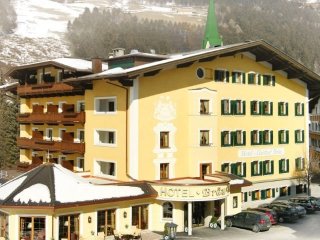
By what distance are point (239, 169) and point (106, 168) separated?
11.4m

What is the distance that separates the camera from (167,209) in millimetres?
34094

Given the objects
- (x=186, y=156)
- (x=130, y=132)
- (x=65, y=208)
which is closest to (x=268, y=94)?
(x=186, y=156)

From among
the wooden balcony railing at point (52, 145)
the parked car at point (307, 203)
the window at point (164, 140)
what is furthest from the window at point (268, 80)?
the wooden balcony railing at point (52, 145)

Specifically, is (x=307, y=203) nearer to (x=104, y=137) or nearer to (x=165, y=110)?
(x=165, y=110)

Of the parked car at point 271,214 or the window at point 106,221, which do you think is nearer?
the window at point 106,221

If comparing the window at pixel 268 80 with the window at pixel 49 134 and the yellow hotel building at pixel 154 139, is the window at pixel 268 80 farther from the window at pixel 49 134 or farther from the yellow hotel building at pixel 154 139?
the window at pixel 49 134

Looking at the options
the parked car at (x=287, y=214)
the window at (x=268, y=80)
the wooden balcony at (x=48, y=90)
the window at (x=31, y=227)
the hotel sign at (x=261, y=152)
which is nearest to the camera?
the window at (x=31, y=227)

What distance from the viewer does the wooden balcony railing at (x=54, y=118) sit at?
39625mm

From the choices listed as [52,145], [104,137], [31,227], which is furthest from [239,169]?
[31,227]

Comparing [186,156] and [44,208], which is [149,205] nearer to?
[186,156]

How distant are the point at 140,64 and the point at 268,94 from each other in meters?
12.9

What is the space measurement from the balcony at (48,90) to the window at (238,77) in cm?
1268

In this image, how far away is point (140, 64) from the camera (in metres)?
38.2

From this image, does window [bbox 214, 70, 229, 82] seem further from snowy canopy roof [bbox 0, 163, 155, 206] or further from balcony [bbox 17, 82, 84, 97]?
snowy canopy roof [bbox 0, 163, 155, 206]
